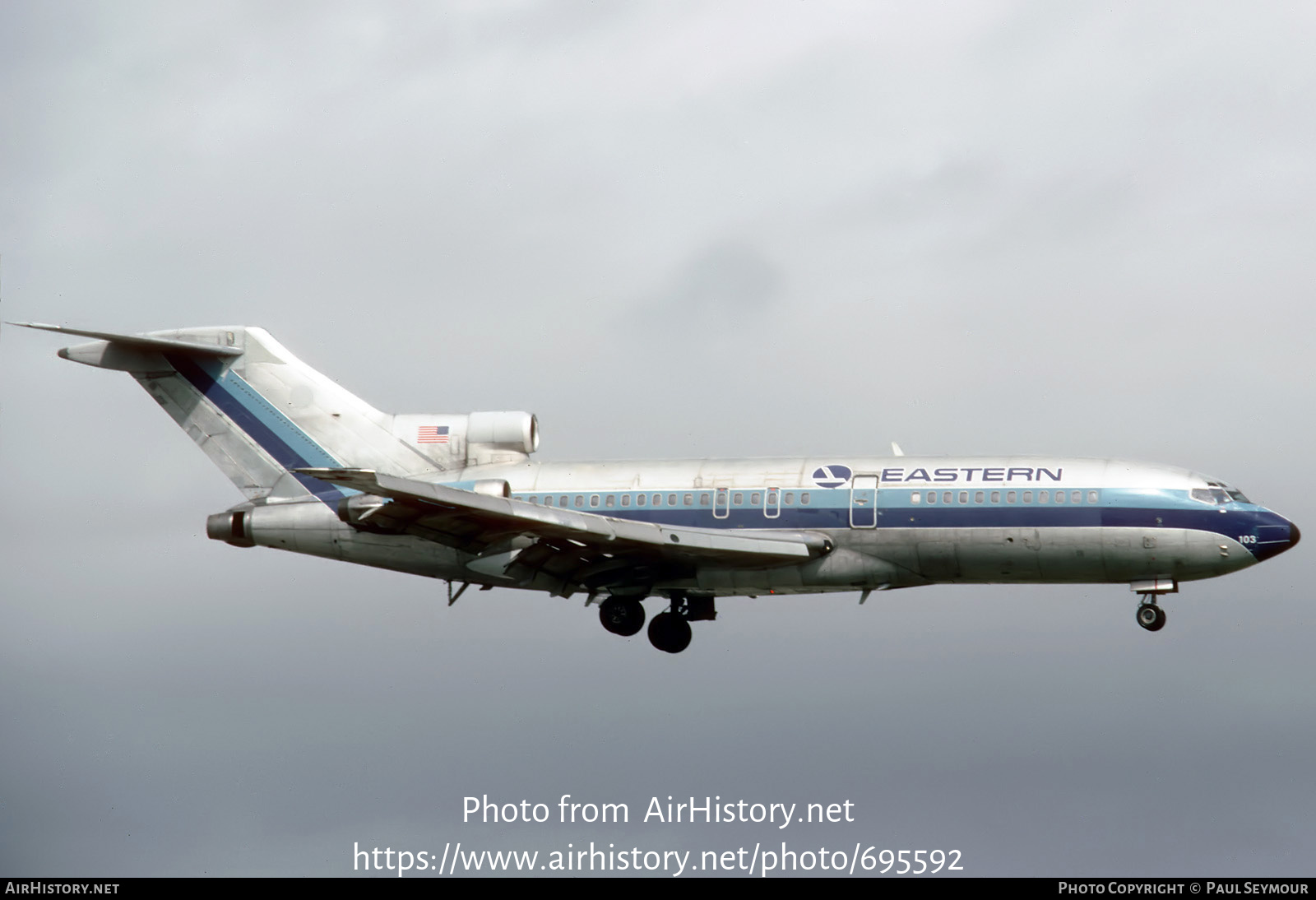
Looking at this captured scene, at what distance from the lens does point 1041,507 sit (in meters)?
38.6

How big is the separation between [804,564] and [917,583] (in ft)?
8.94

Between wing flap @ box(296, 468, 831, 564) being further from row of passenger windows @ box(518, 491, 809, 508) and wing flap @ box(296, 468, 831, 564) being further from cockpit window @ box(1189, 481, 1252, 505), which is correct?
cockpit window @ box(1189, 481, 1252, 505)

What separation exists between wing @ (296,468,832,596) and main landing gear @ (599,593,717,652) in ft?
2.94

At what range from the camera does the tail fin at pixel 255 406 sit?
44938mm

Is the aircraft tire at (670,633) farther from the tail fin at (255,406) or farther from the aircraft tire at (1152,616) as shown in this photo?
the aircraft tire at (1152,616)

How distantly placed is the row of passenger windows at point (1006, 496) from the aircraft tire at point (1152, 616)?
2916 mm

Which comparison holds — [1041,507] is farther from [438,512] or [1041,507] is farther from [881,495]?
[438,512]

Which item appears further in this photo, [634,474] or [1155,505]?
[634,474]

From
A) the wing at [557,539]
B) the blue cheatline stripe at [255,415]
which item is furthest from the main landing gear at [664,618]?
the blue cheatline stripe at [255,415]

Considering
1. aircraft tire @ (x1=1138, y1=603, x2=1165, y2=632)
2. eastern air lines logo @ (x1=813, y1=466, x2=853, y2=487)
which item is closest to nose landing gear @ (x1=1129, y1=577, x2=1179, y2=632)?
aircraft tire @ (x1=1138, y1=603, x2=1165, y2=632)
